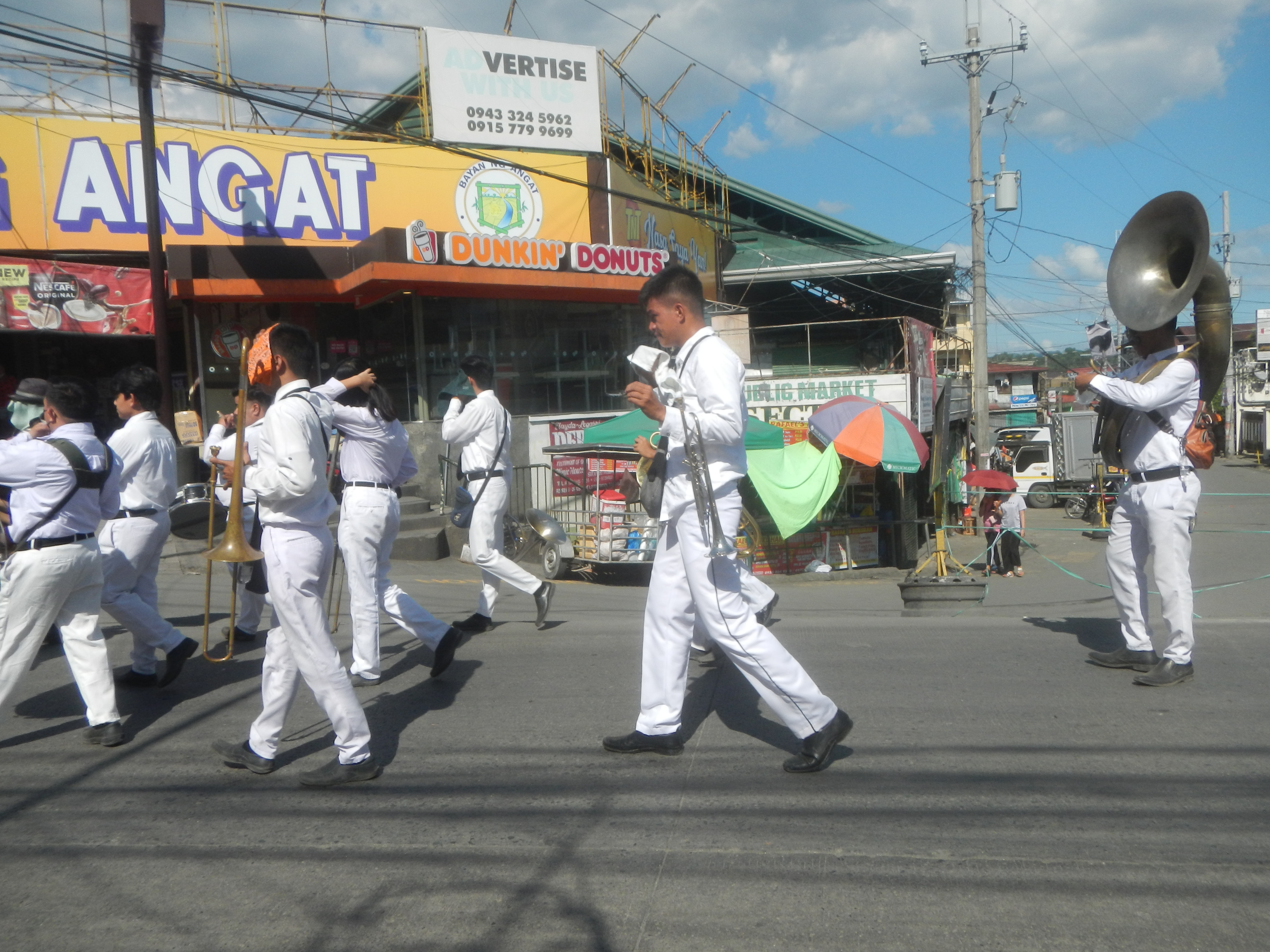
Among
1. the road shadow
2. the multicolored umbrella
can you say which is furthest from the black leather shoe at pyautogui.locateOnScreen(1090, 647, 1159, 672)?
the multicolored umbrella

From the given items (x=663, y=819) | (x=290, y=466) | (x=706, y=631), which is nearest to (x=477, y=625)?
(x=706, y=631)

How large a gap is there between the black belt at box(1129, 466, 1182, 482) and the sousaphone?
15cm

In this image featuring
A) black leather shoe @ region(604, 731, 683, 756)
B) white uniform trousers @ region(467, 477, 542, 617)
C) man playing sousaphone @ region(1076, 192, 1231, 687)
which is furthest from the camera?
white uniform trousers @ region(467, 477, 542, 617)

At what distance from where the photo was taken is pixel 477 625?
717cm

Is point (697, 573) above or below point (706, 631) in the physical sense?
above

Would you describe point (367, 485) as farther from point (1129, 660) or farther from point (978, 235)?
point (978, 235)

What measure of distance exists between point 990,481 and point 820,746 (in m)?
13.2

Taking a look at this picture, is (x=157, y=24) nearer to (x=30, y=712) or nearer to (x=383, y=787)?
(x=30, y=712)

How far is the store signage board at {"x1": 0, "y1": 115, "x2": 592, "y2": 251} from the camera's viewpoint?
14.7 meters

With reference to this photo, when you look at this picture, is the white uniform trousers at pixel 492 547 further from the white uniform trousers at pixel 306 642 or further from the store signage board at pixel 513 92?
the store signage board at pixel 513 92

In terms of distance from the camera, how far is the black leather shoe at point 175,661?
5633mm

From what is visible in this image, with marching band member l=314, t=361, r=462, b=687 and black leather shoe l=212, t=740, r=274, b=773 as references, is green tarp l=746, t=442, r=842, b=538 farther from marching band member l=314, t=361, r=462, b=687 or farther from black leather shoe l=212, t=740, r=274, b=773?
black leather shoe l=212, t=740, r=274, b=773

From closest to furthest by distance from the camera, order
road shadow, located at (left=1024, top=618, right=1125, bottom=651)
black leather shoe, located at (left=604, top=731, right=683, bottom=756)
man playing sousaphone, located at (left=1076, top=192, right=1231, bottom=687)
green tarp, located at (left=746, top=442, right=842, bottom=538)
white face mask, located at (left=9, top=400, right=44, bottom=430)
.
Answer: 1. black leather shoe, located at (left=604, top=731, right=683, bottom=756)
2. man playing sousaphone, located at (left=1076, top=192, right=1231, bottom=687)
3. white face mask, located at (left=9, top=400, right=44, bottom=430)
4. road shadow, located at (left=1024, top=618, right=1125, bottom=651)
5. green tarp, located at (left=746, top=442, right=842, bottom=538)

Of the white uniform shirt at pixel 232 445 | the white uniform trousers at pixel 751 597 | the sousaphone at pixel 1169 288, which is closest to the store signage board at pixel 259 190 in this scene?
the white uniform shirt at pixel 232 445
